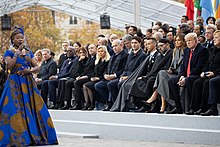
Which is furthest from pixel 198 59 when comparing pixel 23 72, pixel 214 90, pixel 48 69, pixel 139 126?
pixel 48 69

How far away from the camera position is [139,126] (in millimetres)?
14391

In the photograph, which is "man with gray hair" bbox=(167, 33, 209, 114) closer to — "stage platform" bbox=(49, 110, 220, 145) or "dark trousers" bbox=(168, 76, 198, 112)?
"dark trousers" bbox=(168, 76, 198, 112)

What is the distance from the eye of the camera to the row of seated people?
13883 millimetres

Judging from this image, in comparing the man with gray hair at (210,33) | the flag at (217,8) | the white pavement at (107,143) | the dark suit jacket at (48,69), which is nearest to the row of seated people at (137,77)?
the dark suit jacket at (48,69)

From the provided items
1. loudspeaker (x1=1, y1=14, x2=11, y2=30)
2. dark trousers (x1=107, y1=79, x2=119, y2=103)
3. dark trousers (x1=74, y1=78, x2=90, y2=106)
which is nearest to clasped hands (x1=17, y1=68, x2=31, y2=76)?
dark trousers (x1=107, y1=79, x2=119, y2=103)

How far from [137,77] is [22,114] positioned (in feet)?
10.7

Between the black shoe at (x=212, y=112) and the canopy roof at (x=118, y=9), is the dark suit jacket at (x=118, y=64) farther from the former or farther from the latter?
the canopy roof at (x=118, y=9)

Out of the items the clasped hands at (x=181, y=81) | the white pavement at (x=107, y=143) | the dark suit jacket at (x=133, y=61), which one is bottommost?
the white pavement at (x=107, y=143)

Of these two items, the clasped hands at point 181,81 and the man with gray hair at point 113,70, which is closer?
the clasped hands at point 181,81

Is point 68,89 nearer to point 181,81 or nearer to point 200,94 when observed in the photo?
point 181,81

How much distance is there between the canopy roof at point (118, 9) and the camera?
28938mm

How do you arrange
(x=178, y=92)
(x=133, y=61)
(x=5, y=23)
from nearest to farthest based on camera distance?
(x=178, y=92) < (x=133, y=61) < (x=5, y=23)

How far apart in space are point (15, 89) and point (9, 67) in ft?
1.32

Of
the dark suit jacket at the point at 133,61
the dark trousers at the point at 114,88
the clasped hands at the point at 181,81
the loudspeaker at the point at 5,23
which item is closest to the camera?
the clasped hands at the point at 181,81
